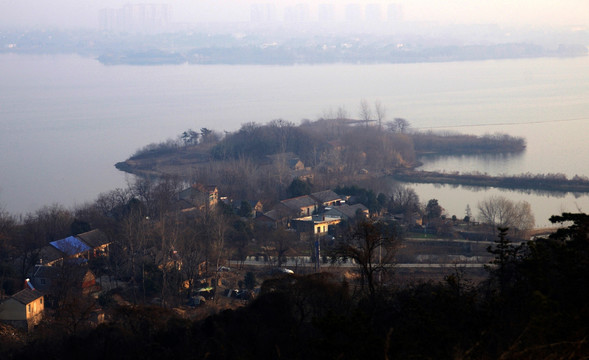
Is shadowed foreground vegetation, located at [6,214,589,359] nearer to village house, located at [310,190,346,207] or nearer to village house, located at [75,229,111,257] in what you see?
village house, located at [75,229,111,257]

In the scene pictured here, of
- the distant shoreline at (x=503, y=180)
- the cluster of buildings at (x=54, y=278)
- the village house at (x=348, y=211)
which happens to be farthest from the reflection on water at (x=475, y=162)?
the cluster of buildings at (x=54, y=278)

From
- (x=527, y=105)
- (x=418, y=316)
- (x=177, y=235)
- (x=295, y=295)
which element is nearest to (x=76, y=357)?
(x=295, y=295)

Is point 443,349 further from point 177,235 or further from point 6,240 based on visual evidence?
point 6,240

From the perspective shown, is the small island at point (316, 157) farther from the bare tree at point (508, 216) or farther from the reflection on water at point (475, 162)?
the bare tree at point (508, 216)

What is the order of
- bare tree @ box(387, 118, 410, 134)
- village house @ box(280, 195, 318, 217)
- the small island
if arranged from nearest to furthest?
village house @ box(280, 195, 318, 217), the small island, bare tree @ box(387, 118, 410, 134)

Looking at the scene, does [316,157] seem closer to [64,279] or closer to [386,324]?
[64,279]

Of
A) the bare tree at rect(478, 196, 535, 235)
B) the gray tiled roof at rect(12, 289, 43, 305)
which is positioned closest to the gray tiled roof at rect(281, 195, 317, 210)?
the bare tree at rect(478, 196, 535, 235)

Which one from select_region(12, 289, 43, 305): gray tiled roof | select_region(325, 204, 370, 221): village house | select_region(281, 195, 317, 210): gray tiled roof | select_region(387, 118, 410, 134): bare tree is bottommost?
select_region(325, 204, 370, 221): village house
